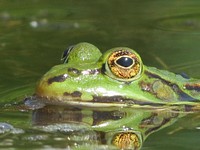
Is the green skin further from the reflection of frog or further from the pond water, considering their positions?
the pond water

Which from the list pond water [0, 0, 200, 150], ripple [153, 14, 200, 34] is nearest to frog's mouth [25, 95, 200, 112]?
pond water [0, 0, 200, 150]

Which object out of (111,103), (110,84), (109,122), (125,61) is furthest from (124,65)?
(109,122)

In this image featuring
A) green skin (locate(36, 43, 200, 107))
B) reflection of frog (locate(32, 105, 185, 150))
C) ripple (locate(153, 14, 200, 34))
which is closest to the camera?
reflection of frog (locate(32, 105, 185, 150))

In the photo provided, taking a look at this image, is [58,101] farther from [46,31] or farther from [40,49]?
[46,31]

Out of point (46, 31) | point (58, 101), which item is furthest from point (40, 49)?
point (58, 101)

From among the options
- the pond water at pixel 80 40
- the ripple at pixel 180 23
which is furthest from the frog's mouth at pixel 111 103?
the ripple at pixel 180 23
